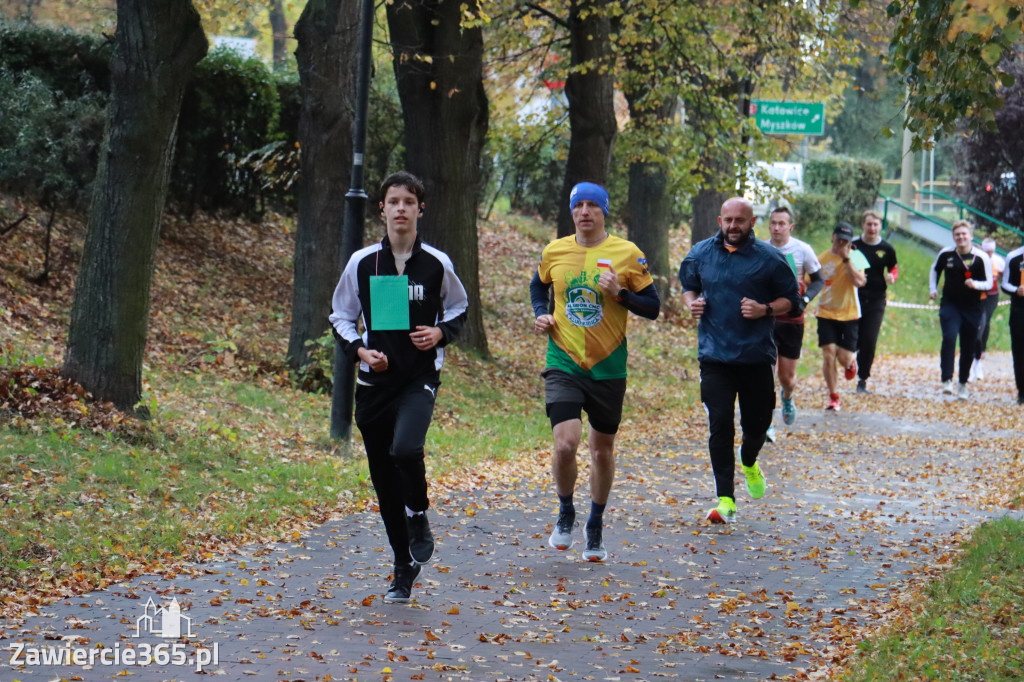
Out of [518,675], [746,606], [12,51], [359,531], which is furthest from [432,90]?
[518,675]

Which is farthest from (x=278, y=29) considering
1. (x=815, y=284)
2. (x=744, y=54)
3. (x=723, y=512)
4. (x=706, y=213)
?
(x=723, y=512)

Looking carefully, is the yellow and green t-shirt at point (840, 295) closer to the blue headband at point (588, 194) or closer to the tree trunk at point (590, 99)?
the tree trunk at point (590, 99)

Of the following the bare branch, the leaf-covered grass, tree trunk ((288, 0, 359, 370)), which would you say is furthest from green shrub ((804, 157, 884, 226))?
the leaf-covered grass

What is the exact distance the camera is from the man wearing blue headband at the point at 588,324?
812 cm

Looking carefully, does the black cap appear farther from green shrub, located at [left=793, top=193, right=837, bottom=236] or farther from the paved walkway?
green shrub, located at [left=793, top=193, right=837, bottom=236]

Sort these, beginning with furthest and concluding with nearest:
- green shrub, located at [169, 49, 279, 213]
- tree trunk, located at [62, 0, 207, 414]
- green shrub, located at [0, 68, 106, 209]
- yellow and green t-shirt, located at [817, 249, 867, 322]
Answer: green shrub, located at [169, 49, 279, 213], green shrub, located at [0, 68, 106, 209], yellow and green t-shirt, located at [817, 249, 867, 322], tree trunk, located at [62, 0, 207, 414]

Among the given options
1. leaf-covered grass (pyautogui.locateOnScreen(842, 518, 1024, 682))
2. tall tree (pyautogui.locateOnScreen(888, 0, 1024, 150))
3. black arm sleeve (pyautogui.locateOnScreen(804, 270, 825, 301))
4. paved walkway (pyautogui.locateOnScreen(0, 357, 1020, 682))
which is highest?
tall tree (pyautogui.locateOnScreen(888, 0, 1024, 150))

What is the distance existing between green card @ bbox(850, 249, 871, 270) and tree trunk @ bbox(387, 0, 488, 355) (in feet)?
17.0

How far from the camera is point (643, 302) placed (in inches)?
317

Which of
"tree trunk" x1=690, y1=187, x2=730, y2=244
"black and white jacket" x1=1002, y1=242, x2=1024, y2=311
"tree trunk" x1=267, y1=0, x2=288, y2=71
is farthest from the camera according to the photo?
"tree trunk" x1=267, y1=0, x2=288, y2=71

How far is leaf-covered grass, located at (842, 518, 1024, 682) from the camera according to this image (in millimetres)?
5582

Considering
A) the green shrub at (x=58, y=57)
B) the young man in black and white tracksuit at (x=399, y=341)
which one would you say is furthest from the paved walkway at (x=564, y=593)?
the green shrub at (x=58, y=57)

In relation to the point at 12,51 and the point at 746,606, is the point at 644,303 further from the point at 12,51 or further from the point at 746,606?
the point at 12,51

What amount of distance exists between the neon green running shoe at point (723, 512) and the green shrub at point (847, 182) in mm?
33359
